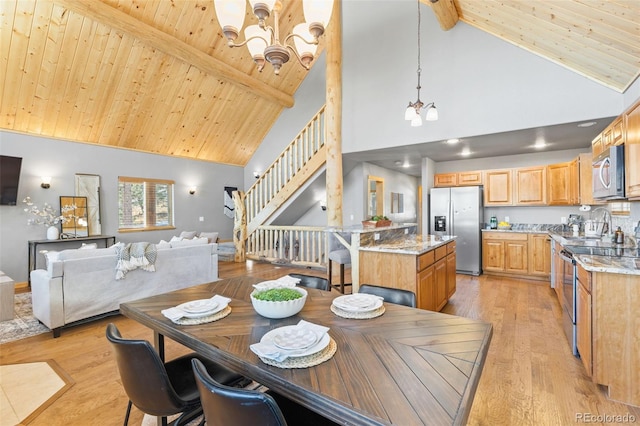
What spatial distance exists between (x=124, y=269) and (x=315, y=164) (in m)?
3.74

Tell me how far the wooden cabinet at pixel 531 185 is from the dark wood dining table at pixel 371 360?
518 cm

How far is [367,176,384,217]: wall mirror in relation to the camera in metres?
6.94

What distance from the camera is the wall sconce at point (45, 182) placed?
5480 mm

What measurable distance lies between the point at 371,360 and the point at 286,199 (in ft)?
18.8

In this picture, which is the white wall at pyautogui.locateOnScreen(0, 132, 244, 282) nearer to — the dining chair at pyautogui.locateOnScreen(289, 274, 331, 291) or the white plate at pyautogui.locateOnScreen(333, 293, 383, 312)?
the dining chair at pyautogui.locateOnScreen(289, 274, 331, 291)

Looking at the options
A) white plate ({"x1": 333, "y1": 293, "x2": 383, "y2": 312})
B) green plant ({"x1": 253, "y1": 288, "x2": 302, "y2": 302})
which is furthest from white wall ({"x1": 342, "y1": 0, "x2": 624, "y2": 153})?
green plant ({"x1": 253, "y1": 288, "x2": 302, "y2": 302})

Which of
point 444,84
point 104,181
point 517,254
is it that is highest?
point 444,84

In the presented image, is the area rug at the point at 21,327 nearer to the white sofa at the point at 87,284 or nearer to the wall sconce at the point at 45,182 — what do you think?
the white sofa at the point at 87,284

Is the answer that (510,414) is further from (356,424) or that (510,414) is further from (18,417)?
(18,417)

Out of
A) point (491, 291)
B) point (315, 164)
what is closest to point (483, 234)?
point (491, 291)

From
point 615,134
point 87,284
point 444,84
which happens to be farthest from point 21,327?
point 615,134

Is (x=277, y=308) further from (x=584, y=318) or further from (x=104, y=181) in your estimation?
(x=104, y=181)

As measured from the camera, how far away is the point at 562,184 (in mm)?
5211

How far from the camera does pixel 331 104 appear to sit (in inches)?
217
